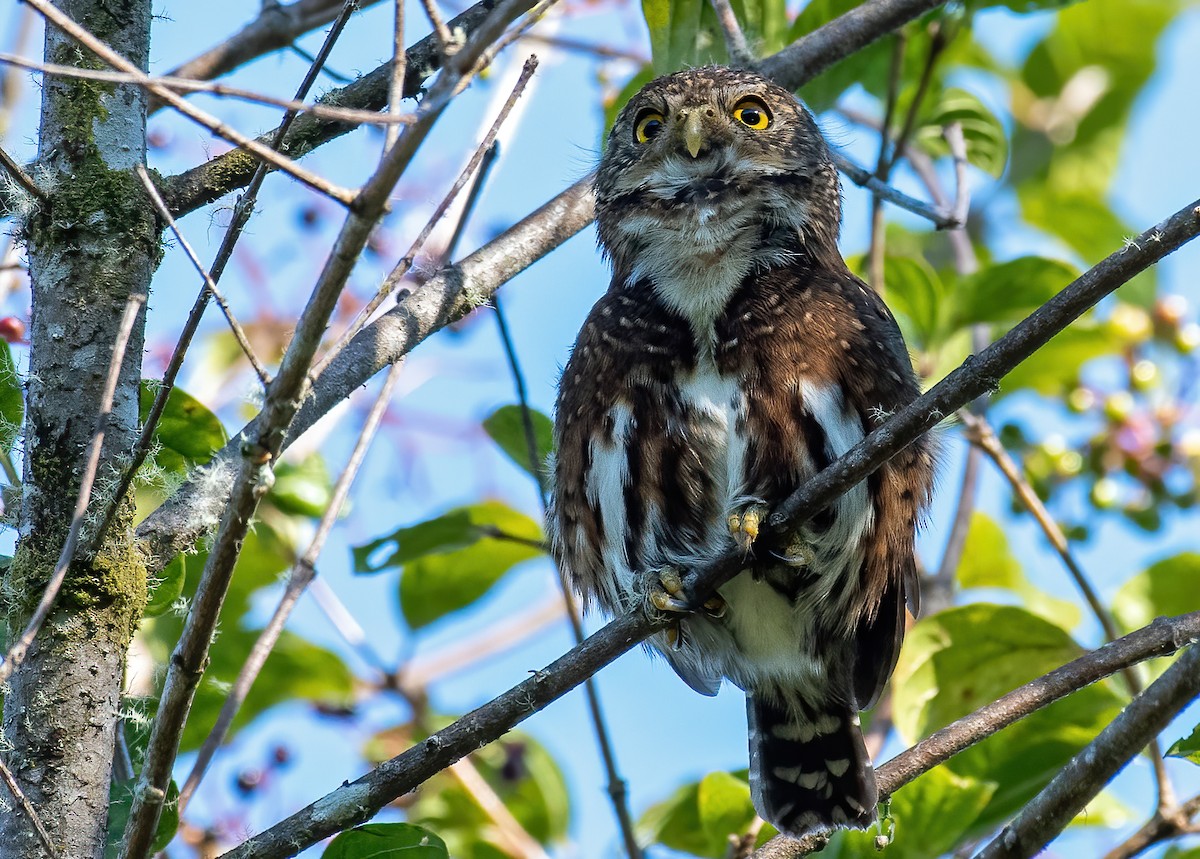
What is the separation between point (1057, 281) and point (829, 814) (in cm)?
181

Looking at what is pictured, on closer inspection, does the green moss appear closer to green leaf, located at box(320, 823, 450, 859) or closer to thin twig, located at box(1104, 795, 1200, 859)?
green leaf, located at box(320, 823, 450, 859)

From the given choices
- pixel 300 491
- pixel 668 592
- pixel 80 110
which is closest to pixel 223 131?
pixel 80 110

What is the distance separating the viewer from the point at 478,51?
1.82 metres

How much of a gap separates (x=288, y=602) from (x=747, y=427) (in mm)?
1203

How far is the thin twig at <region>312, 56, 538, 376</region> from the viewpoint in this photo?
2154 mm

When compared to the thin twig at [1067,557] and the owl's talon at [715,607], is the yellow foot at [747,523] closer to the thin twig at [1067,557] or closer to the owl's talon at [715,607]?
the owl's talon at [715,607]

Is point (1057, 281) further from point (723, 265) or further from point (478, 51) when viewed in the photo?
point (478, 51)

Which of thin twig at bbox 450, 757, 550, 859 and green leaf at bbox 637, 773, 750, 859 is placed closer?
green leaf at bbox 637, 773, 750, 859

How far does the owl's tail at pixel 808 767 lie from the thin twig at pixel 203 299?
6.62 ft

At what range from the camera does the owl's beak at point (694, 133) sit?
3859mm

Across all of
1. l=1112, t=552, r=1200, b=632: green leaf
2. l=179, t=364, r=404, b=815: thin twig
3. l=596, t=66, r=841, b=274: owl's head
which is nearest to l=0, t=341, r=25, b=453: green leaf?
l=179, t=364, r=404, b=815: thin twig

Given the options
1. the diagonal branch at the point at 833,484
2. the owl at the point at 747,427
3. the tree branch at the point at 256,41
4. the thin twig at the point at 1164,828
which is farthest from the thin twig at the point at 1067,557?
the tree branch at the point at 256,41

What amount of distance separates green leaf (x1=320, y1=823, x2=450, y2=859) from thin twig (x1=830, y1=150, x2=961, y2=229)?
6.83 ft

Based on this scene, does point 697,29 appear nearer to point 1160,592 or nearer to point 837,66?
point 837,66
